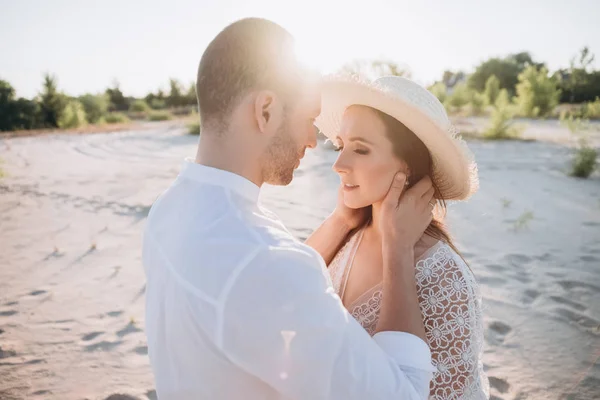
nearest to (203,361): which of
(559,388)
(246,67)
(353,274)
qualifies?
(246,67)

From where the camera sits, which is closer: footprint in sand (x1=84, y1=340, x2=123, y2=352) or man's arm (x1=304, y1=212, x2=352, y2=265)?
man's arm (x1=304, y1=212, x2=352, y2=265)

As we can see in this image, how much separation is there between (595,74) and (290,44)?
35980 millimetres

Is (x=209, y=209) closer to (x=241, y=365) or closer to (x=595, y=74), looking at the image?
(x=241, y=365)

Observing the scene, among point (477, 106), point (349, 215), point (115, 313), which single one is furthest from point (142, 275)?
point (477, 106)

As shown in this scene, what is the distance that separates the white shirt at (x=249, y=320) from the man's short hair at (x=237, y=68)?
303mm

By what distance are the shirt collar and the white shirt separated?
36 millimetres

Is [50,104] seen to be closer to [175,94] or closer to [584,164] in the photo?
[175,94]

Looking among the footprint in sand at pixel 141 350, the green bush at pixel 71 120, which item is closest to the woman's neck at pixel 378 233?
the footprint in sand at pixel 141 350

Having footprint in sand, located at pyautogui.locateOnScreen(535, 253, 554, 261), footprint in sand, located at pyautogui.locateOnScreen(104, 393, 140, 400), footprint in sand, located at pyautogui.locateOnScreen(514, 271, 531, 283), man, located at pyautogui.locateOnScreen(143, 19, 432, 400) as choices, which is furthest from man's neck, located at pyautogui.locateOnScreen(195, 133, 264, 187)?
footprint in sand, located at pyautogui.locateOnScreen(535, 253, 554, 261)

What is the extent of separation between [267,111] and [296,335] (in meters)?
0.69

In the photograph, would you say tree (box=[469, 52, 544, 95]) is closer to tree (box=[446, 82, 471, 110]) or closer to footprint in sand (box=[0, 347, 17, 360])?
tree (box=[446, 82, 471, 110])

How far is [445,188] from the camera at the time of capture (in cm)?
220

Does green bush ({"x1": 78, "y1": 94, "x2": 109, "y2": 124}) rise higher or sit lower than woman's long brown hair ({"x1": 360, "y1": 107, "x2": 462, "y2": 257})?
higher

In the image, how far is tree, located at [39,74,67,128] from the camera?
27.1 metres
